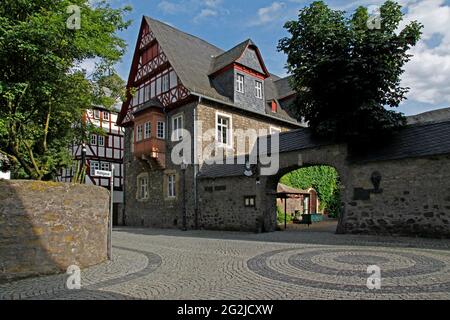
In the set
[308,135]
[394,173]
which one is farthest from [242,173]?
[394,173]

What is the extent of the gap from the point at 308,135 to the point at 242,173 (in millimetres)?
3473

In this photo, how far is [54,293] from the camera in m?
5.54

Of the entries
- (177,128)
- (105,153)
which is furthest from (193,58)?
(105,153)

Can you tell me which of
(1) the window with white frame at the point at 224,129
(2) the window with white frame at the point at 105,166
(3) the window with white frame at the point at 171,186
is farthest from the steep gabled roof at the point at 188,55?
(2) the window with white frame at the point at 105,166

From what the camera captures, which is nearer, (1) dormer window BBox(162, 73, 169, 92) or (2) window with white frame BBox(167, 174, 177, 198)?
(2) window with white frame BBox(167, 174, 177, 198)

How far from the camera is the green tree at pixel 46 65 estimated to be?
24.8ft

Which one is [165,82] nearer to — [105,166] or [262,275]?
[105,166]

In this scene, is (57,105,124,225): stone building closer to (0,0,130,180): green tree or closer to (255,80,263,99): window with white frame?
(255,80,263,99): window with white frame

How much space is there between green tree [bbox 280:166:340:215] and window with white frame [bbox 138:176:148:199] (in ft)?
31.0

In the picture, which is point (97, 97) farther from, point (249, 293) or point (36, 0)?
point (249, 293)

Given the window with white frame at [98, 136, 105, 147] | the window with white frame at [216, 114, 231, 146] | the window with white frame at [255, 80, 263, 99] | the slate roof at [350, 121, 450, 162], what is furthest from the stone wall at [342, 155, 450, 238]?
the window with white frame at [98, 136, 105, 147]

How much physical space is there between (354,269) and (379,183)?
6794 mm

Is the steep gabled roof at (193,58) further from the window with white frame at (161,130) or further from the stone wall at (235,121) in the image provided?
the window with white frame at (161,130)

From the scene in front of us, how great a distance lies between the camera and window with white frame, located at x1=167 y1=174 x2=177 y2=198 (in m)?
21.2
